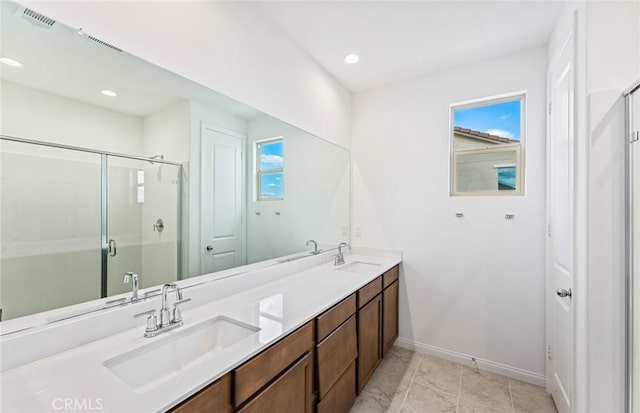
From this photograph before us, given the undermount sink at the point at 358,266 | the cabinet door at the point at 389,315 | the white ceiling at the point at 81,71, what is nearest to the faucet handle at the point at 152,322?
the white ceiling at the point at 81,71

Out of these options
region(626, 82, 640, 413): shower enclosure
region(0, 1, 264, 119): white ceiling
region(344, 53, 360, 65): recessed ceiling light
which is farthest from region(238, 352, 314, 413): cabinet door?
region(344, 53, 360, 65): recessed ceiling light

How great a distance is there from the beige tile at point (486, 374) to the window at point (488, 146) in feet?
5.17

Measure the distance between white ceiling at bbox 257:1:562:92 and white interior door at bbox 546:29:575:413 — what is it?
1.19 feet

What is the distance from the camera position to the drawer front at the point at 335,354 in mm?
1482

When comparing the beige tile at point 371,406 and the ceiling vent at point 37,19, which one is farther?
the beige tile at point 371,406

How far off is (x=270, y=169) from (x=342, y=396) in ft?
5.33

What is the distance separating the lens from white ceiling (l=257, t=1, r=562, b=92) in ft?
5.99

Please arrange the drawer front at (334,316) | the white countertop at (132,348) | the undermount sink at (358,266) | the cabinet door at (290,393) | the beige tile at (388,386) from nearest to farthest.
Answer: the white countertop at (132,348), the cabinet door at (290,393), the drawer front at (334,316), the beige tile at (388,386), the undermount sink at (358,266)

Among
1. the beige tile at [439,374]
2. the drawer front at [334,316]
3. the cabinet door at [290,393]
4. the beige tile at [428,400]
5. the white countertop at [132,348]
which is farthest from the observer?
the beige tile at [439,374]

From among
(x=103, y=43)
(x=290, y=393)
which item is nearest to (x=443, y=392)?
(x=290, y=393)

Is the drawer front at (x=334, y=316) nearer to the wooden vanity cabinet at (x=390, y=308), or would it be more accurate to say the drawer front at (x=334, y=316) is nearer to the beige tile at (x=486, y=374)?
the wooden vanity cabinet at (x=390, y=308)

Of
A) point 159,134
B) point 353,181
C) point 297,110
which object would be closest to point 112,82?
point 159,134

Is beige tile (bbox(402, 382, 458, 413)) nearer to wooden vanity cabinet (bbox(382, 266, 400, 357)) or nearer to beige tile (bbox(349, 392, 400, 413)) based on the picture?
beige tile (bbox(349, 392, 400, 413))

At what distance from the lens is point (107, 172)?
48.6 inches
